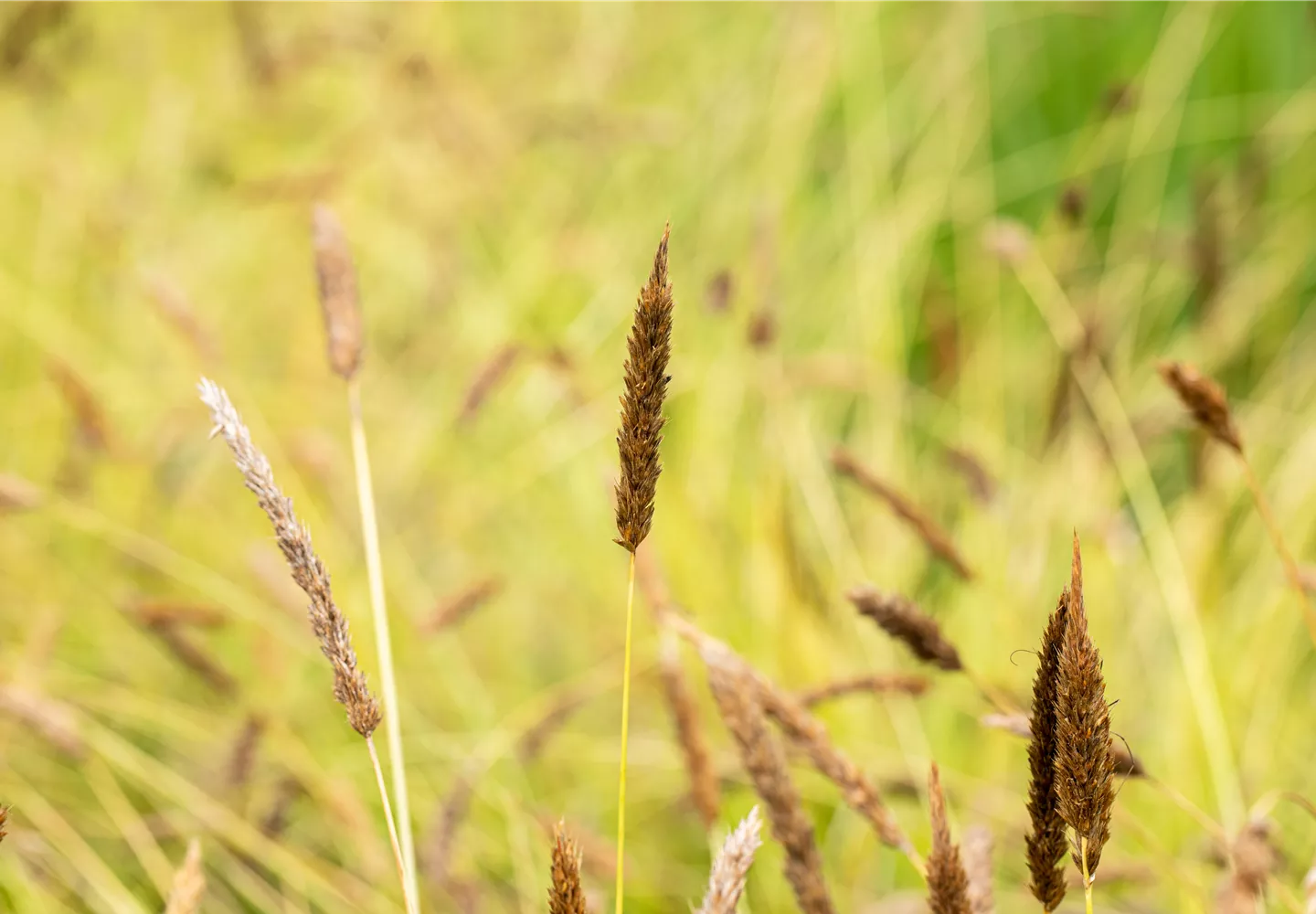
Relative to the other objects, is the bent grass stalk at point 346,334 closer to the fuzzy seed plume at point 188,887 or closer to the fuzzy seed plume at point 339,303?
the fuzzy seed plume at point 339,303

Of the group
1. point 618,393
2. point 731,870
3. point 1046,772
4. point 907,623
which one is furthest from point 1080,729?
point 618,393

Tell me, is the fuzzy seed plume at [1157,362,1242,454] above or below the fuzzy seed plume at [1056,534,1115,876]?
above

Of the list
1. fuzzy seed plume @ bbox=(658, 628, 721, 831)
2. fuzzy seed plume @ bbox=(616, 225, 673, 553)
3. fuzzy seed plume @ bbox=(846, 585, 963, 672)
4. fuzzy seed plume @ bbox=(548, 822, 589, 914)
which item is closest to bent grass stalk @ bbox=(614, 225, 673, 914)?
fuzzy seed plume @ bbox=(616, 225, 673, 553)

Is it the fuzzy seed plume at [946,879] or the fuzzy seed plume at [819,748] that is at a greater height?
the fuzzy seed plume at [819,748]

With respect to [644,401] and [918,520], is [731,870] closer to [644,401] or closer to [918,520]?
[644,401]

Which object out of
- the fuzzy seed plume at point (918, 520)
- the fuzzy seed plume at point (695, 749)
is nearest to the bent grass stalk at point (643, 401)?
the fuzzy seed plume at point (695, 749)

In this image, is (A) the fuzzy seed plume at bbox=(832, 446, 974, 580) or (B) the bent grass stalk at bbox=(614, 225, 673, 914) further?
(A) the fuzzy seed plume at bbox=(832, 446, 974, 580)

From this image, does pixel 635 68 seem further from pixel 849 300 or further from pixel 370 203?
pixel 849 300

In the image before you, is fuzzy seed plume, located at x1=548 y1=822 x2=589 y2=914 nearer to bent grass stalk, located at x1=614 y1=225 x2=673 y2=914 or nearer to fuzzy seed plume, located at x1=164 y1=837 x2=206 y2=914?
bent grass stalk, located at x1=614 y1=225 x2=673 y2=914
